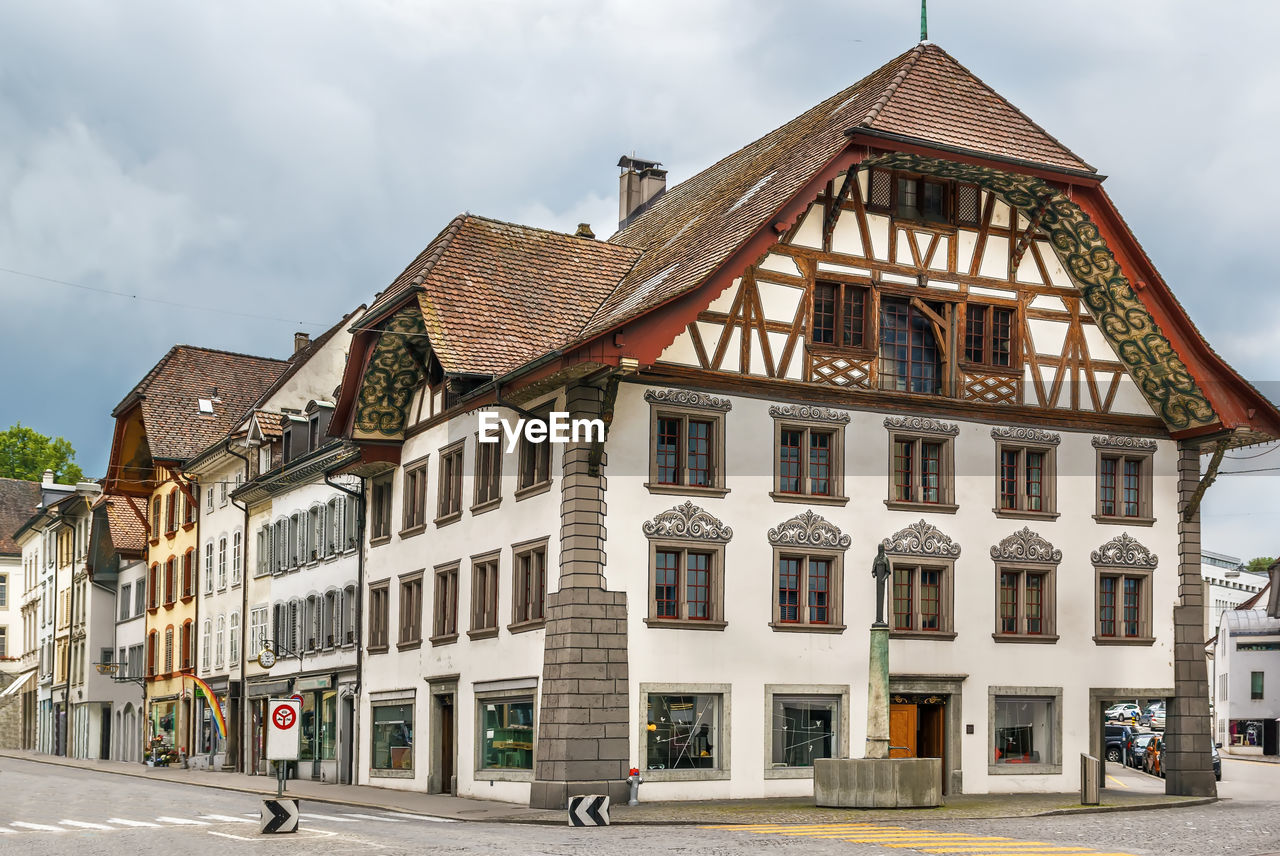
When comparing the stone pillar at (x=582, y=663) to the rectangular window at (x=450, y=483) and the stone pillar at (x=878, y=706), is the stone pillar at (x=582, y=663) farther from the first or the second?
the rectangular window at (x=450, y=483)

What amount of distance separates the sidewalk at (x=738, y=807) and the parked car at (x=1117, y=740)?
15775mm

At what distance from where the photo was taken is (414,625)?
41.2 m

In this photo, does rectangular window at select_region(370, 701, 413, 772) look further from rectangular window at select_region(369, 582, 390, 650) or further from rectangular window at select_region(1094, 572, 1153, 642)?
rectangular window at select_region(1094, 572, 1153, 642)

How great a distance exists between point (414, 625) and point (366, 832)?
15.2m

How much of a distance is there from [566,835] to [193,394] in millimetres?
43823

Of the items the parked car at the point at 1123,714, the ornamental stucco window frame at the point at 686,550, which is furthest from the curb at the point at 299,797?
the parked car at the point at 1123,714

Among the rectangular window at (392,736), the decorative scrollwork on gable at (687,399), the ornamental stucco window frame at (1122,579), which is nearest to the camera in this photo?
the decorative scrollwork on gable at (687,399)

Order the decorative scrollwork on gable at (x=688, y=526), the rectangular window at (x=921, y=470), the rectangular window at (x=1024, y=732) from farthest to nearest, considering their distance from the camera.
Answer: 1. the rectangular window at (x=1024, y=732)
2. the rectangular window at (x=921, y=470)
3. the decorative scrollwork on gable at (x=688, y=526)

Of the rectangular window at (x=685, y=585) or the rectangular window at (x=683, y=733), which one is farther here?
the rectangular window at (x=685, y=585)

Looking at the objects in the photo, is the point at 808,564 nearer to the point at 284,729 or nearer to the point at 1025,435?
the point at 1025,435

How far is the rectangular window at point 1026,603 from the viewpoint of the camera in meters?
38.0

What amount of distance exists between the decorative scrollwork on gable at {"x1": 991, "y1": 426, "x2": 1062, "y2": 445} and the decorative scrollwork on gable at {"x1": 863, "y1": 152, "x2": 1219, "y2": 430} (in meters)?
2.47

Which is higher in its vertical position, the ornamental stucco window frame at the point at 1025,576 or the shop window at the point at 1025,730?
the ornamental stucco window frame at the point at 1025,576

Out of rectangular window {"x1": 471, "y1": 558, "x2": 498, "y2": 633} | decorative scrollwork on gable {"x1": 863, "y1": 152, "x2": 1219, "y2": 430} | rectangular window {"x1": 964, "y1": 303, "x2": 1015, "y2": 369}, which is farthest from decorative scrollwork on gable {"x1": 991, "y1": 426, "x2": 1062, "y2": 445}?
rectangular window {"x1": 471, "y1": 558, "x2": 498, "y2": 633}
